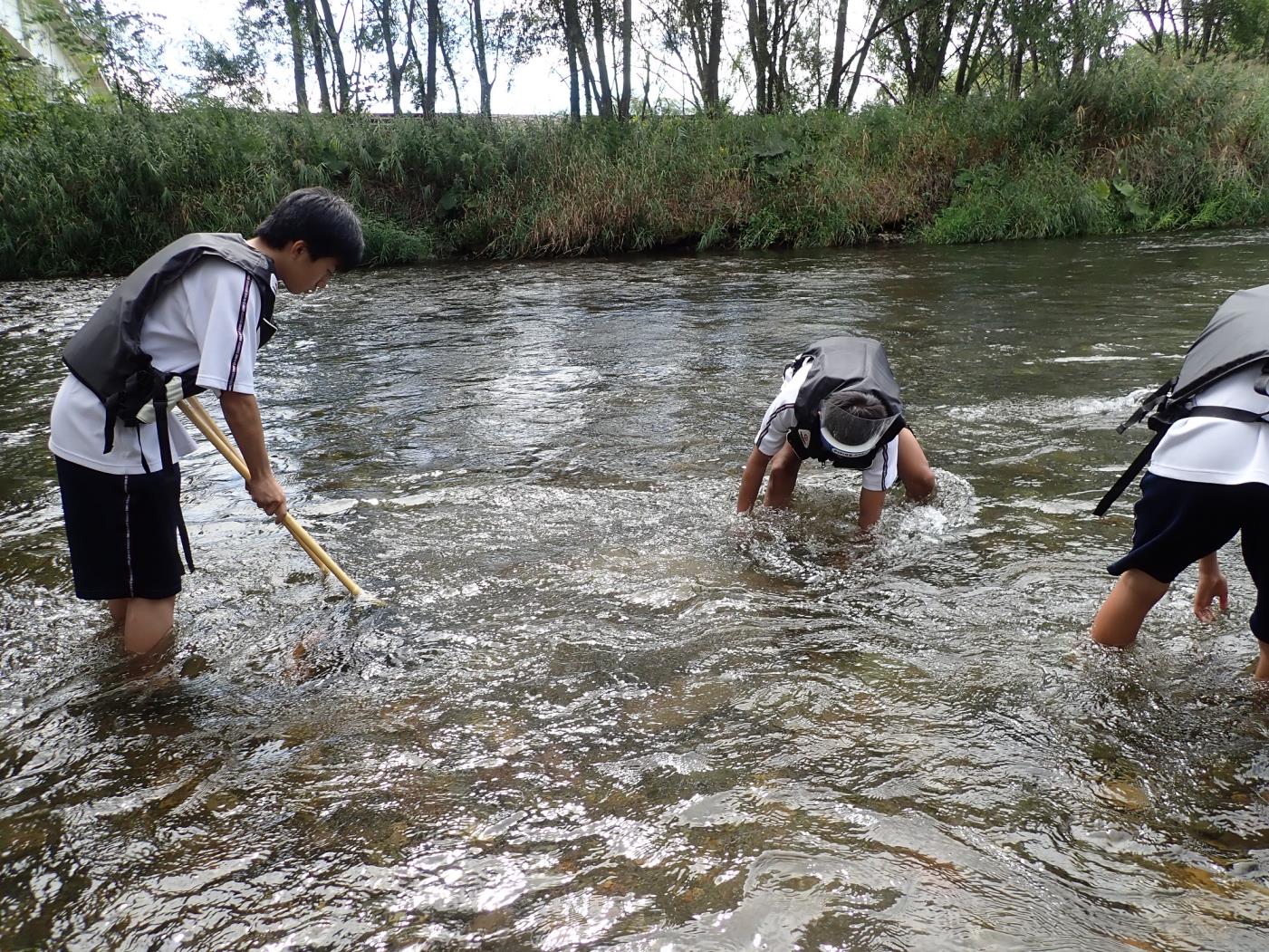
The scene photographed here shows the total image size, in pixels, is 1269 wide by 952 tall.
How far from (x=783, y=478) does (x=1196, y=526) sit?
83.8 inches

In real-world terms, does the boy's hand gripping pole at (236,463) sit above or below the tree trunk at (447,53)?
below

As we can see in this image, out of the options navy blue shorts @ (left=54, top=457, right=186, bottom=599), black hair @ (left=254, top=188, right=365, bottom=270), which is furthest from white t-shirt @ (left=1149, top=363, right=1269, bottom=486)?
navy blue shorts @ (left=54, top=457, right=186, bottom=599)

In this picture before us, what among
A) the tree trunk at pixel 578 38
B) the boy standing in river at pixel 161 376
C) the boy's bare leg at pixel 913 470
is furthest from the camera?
the tree trunk at pixel 578 38

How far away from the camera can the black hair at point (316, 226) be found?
279cm

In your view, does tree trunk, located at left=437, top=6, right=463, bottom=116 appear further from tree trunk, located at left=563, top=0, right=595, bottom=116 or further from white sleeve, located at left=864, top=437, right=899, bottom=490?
white sleeve, located at left=864, top=437, right=899, bottom=490

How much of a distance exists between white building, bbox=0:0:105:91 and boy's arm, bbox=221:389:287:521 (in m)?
18.7

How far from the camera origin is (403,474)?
5.12m

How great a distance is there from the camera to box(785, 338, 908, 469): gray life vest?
3.77 metres

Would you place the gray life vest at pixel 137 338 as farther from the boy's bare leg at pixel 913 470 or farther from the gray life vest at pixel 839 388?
the boy's bare leg at pixel 913 470

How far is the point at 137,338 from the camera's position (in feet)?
9.03

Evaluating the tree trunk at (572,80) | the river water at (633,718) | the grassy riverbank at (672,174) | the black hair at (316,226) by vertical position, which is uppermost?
the tree trunk at (572,80)

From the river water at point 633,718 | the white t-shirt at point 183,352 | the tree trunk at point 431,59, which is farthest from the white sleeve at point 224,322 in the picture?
the tree trunk at point 431,59

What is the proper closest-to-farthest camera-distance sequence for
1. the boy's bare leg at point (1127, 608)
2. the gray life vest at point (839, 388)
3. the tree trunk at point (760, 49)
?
the boy's bare leg at point (1127, 608) → the gray life vest at point (839, 388) → the tree trunk at point (760, 49)

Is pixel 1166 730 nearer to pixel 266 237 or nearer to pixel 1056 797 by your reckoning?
pixel 1056 797
